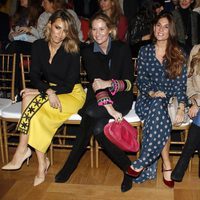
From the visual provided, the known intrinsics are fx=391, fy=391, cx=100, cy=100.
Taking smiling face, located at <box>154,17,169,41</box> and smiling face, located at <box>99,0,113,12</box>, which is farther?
smiling face, located at <box>99,0,113,12</box>

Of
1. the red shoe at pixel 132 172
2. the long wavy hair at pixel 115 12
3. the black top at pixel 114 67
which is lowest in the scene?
the red shoe at pixel 132 172

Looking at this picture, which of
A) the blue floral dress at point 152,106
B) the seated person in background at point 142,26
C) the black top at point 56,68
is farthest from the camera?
the seated person in background at point 142,26

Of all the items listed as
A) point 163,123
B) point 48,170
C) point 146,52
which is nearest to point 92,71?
point 146,52

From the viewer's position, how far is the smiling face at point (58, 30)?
117 inches

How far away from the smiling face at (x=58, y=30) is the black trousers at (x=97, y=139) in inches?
23.7


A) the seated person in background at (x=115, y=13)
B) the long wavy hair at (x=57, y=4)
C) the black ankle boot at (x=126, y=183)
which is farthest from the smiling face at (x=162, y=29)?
the long wavy hair at (x=57, y=4)

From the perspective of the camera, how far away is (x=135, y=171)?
109 inches

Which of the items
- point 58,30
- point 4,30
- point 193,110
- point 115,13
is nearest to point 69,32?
point 58,30

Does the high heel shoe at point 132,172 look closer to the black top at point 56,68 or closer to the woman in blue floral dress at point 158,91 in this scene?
the woman in blue floral dress at point 158,91

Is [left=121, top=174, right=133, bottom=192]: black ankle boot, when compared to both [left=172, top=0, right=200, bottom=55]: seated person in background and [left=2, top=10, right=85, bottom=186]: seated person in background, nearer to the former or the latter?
[left=2, top=10, right=85, bottom=186]: seated person in background

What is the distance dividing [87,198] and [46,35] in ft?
4.30

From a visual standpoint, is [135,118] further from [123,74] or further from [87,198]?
[87,198]

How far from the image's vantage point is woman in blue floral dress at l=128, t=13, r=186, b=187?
2.73m

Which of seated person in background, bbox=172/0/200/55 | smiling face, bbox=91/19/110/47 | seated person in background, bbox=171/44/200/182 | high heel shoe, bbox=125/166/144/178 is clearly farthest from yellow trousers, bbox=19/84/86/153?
seated person in background, bbox=172/0/200/55
